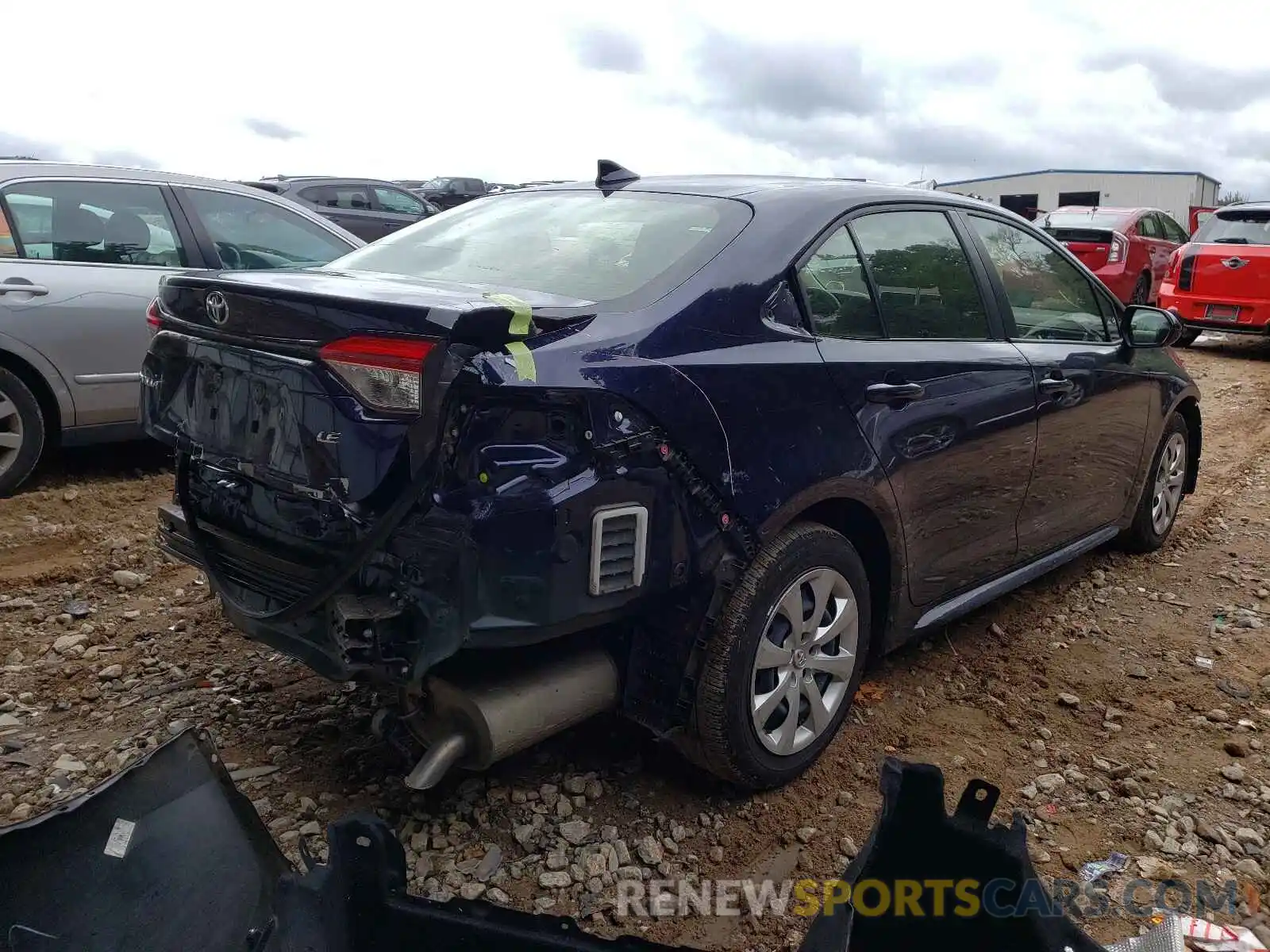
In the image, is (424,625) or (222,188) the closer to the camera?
(424,625)

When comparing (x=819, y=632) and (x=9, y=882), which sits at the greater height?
(x=819, y=632)

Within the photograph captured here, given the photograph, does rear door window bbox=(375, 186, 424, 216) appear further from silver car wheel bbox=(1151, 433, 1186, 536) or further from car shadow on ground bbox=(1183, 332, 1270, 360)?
silver car wheel bbox=(1151, 433, 1186, 536)

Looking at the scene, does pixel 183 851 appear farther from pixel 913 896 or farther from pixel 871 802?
pixel 871 802

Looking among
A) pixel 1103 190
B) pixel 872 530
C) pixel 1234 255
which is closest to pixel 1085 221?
pixel 1234 255

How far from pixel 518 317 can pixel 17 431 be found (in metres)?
3.97

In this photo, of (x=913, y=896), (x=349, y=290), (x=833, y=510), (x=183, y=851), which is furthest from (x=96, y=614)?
(x=913, y=896)

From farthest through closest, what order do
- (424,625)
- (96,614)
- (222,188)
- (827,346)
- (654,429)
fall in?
(222,188)
(96,614)
(827,346)
(654,429)
(424,625)

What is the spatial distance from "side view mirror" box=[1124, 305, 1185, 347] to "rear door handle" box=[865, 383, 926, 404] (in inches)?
73.4

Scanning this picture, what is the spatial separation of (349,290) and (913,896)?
71.0 inches

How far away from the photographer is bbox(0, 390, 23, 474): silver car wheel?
16.6 feet

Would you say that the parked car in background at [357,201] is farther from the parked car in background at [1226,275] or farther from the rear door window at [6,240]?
the parked car in background at [1226,275]

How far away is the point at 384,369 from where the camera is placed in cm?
222

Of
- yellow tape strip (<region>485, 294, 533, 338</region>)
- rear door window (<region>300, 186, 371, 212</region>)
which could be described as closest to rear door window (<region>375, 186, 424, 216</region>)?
rear door window (<region>300, 186, 371, 212</region>)

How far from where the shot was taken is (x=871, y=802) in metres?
2.97
